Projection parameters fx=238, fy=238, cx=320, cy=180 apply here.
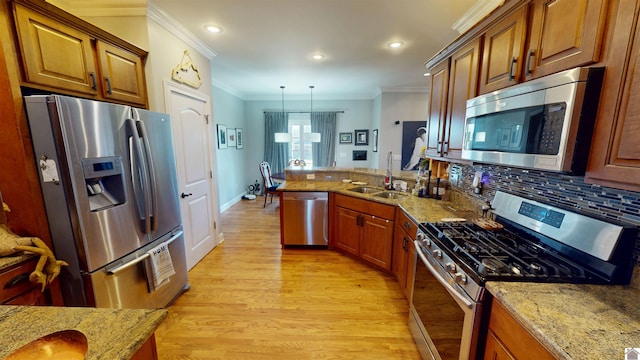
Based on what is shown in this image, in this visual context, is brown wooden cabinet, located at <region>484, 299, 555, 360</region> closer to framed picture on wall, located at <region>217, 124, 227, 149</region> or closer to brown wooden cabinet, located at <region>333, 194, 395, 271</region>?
brown wooden cabinet, located at <region>333, 194, 395, 271</region>

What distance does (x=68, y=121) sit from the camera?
1.35 m

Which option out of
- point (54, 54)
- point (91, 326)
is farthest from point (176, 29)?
point (91, 326)

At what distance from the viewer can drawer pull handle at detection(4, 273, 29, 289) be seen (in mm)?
1212

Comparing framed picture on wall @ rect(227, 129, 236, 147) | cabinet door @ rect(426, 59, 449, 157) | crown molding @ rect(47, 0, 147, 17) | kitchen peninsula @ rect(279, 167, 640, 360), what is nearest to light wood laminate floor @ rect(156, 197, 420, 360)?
kitchen peninsula @ rect(279, 167, 640, 360)

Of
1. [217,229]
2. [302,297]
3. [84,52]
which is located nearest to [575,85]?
[302,297]

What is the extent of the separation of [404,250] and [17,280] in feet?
8.35

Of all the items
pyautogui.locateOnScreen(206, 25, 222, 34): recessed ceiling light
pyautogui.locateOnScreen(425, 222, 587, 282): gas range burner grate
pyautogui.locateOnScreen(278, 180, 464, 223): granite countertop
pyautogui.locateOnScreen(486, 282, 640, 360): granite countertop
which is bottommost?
pyautogui.locateOnScreen(486, 282, 640, 360): granite countertop

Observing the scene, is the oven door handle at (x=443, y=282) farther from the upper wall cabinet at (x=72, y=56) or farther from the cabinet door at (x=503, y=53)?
the upper wall cabinet at (x=72, y=56)

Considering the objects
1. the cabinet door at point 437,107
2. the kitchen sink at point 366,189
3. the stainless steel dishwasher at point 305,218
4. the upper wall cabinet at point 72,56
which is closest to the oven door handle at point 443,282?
the cabinet door at point 437,107

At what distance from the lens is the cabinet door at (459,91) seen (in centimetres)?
170

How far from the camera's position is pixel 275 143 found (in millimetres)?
6391

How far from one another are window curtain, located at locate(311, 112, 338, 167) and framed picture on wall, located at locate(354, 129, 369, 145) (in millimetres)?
595

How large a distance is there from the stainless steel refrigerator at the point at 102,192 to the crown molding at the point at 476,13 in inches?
106

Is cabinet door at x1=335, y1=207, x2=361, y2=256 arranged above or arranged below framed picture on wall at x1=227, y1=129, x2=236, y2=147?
below
